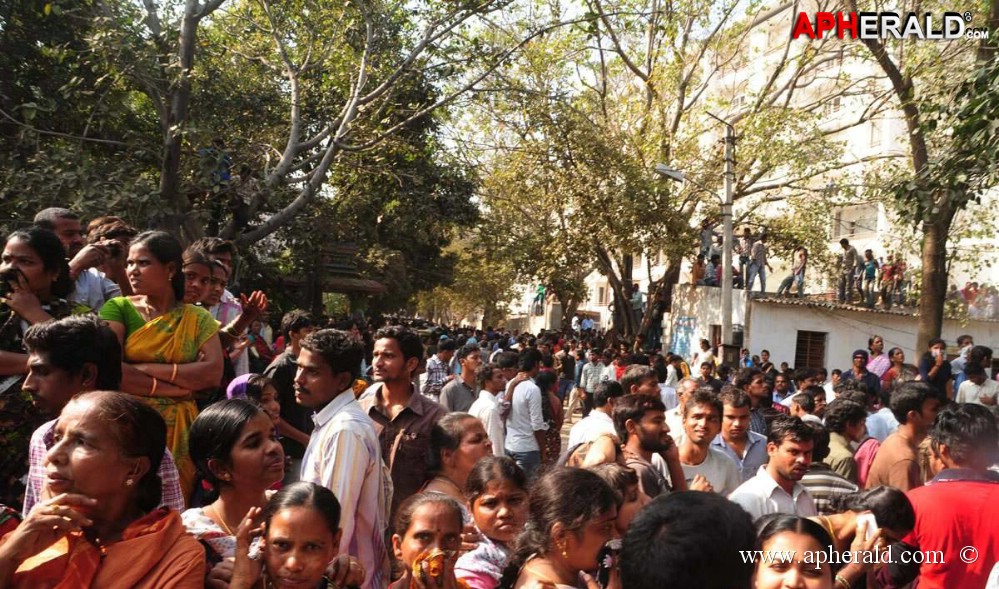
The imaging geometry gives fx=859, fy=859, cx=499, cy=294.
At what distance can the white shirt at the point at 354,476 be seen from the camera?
11.0 ft

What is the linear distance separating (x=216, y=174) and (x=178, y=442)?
6288 mm

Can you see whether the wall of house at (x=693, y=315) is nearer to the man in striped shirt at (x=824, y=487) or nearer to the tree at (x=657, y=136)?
the tree at (x=657, y=136)

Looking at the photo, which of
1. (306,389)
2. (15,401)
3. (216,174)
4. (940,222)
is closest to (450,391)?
(216,174)

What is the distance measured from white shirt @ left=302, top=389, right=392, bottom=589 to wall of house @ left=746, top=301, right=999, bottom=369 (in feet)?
73.5

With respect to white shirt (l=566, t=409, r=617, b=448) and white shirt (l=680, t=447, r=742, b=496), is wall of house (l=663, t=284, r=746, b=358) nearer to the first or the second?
white shirt (l=566, t=409, r=617, b=448)

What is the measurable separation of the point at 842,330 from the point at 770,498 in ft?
73.7

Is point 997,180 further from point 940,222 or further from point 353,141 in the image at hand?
point 353,141

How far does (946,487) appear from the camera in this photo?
153 inches

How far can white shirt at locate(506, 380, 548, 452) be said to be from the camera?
8.59 metres

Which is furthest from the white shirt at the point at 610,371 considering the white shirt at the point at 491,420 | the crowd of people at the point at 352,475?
the crowd of people at the point at 352,475

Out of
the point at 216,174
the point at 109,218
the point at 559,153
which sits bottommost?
the point at 109,218

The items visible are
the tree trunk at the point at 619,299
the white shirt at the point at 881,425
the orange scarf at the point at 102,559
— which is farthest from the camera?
the tree trunk at the point at 619,299

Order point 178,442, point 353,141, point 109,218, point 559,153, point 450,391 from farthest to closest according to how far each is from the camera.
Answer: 1. point 559,153
2. point 353,141
3. point 450,391
4. point 109,218
5. point 178,442

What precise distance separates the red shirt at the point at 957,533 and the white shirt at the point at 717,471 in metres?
1.34
